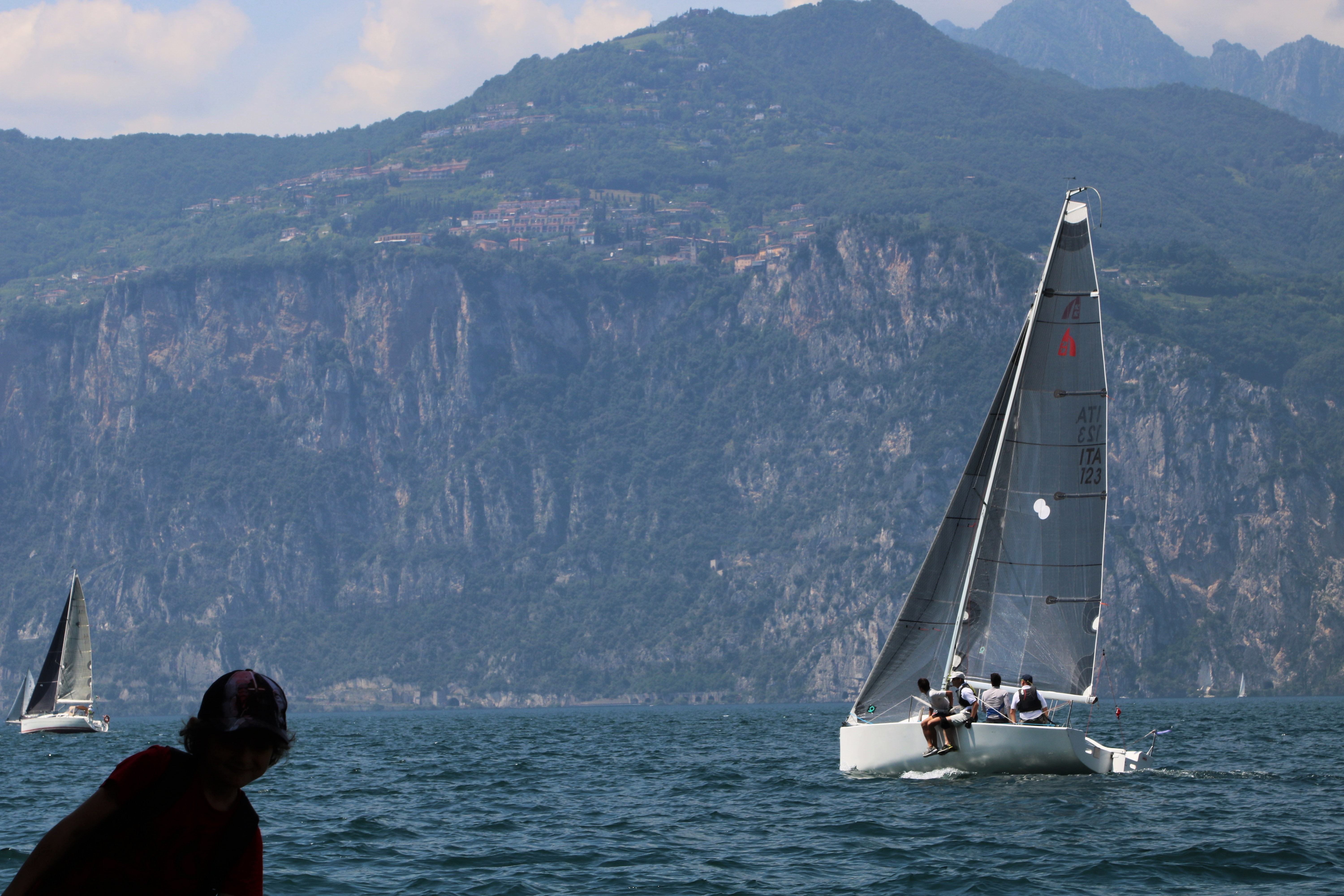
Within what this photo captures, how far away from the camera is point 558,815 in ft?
99.6

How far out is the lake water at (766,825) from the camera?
A: 68.6 ft

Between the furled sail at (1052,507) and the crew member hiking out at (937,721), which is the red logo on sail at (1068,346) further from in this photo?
the crew member hiking out at (937,721)

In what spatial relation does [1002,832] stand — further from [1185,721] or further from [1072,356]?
[1185,721]

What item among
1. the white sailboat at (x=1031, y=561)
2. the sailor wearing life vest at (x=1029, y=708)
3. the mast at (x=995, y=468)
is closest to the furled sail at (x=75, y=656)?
the white sailboat at (x=1031, y=561)

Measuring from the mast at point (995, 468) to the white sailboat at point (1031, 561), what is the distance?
0.14ft

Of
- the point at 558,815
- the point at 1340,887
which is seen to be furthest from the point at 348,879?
the point at 1340,887

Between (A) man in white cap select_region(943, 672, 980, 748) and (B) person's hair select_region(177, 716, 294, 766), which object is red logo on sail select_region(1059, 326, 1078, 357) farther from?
(B) person's hair select_region(177, 716, 294, 766)

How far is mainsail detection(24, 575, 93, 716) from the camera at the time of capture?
85.1 meters

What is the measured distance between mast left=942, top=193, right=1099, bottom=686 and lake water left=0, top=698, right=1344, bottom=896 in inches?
117

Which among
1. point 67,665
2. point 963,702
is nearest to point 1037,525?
point 963,702

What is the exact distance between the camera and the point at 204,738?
595cm

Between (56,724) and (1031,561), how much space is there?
65941 mm

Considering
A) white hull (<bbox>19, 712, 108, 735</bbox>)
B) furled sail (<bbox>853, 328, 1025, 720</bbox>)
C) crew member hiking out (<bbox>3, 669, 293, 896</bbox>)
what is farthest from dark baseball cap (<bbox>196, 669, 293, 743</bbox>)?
white hull (<bbox>19, 712, 108, 735</bbox>)

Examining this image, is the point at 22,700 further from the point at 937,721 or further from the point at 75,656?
the point at 937,721
